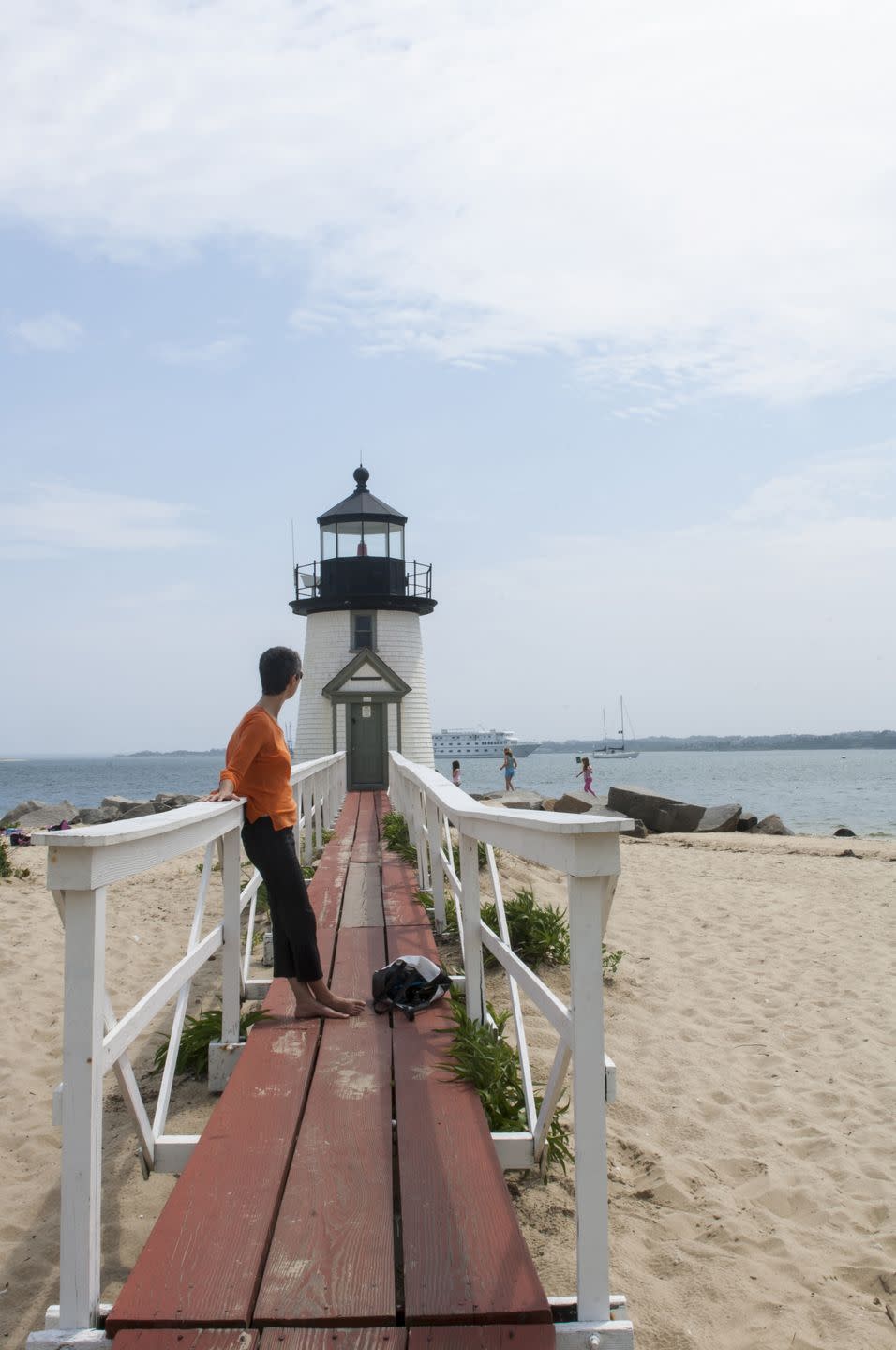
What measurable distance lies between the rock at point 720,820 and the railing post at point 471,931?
60.7 ft

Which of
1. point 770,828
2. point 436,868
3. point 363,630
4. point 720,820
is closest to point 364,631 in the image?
point 363,630

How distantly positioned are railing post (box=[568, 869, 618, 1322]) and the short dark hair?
2451mm

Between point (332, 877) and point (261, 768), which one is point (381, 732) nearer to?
point (332, 877)

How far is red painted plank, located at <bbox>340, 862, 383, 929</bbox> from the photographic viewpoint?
698 cm

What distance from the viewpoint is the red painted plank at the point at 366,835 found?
10430 mm

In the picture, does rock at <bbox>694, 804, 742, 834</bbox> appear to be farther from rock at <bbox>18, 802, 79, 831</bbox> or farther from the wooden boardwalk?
the wooden boardwalk

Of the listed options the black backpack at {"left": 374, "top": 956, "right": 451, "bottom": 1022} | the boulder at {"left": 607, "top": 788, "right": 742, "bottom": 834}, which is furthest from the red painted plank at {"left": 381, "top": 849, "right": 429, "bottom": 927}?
the boulder at {"left": 607, "top": 788, "right": 742, "bottom": 834}

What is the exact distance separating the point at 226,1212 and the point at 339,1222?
0.33 meters

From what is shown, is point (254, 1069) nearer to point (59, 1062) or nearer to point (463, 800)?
point (463, 800)

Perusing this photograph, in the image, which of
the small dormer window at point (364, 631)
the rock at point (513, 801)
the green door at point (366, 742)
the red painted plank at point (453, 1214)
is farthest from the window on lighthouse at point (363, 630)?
the red painted plank at point (453, 1214)

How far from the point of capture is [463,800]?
16.0 feet

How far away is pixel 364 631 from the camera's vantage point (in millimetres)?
A: 23156

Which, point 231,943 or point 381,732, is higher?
point 381,732


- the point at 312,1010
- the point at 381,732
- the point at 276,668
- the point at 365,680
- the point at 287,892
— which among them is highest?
the point at 365,680
